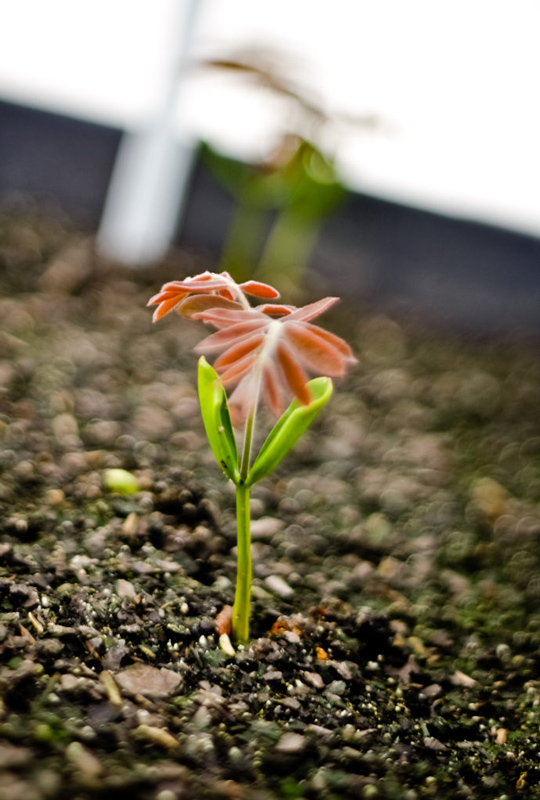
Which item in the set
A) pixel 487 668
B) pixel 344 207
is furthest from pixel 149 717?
pixel 344 207

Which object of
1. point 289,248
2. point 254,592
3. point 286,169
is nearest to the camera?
point 254,592

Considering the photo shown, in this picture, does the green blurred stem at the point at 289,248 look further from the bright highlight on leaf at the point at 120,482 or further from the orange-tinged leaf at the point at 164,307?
the orange-tinged leaf at the point at 164,307

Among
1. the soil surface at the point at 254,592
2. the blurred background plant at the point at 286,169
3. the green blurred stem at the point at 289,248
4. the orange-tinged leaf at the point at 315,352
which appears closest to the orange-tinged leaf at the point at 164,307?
the orange-tinged leaf at the point at 315,352

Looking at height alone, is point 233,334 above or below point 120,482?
above

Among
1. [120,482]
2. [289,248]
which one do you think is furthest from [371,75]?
[120,482]

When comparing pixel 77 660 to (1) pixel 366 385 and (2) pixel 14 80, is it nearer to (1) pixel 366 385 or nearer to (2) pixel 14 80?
(1) pixel 366 385

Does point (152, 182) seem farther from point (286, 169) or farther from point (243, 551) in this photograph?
point (243, 551)

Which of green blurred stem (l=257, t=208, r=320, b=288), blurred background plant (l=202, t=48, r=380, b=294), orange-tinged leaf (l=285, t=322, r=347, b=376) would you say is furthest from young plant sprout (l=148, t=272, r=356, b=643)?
green blurred stem (l=257, t=208, r=320, b=288)
